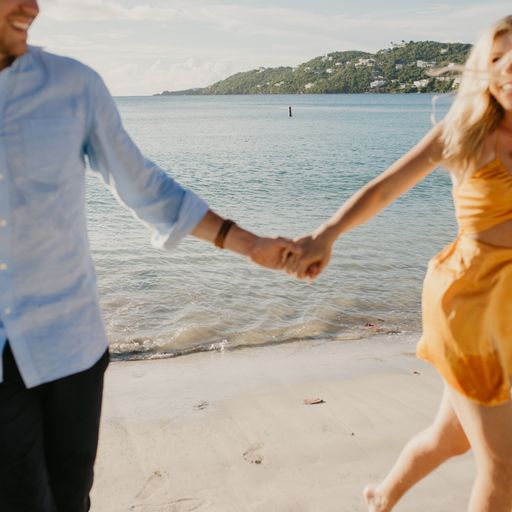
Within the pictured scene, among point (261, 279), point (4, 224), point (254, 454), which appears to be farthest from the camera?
point (261, 279)

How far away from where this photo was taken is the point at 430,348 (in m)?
2.56

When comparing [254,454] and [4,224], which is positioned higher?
[4,224]

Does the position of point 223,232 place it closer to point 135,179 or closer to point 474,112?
point 135,179

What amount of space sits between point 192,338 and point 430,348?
473 cm

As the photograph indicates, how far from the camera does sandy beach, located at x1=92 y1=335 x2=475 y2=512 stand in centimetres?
368

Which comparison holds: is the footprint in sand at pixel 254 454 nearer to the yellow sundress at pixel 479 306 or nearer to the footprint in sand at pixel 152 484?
the footprint in sand at pixel 152 484

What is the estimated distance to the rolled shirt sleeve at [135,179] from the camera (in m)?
2.22

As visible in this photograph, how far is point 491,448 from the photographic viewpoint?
2.41 m

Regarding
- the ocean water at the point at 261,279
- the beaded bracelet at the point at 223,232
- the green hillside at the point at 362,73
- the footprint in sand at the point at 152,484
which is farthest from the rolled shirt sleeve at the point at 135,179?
A: the green hillside at the point at 362,73

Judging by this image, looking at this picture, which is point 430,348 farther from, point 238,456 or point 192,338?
point 192,338

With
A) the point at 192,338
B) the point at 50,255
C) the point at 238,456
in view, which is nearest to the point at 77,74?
Answer: the point at 50,255

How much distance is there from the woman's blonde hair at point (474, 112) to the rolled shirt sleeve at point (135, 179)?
38.7 inches

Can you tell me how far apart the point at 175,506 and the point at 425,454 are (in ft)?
4.64

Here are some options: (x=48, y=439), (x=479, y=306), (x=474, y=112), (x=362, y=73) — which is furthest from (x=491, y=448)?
(x=362, y=73)
